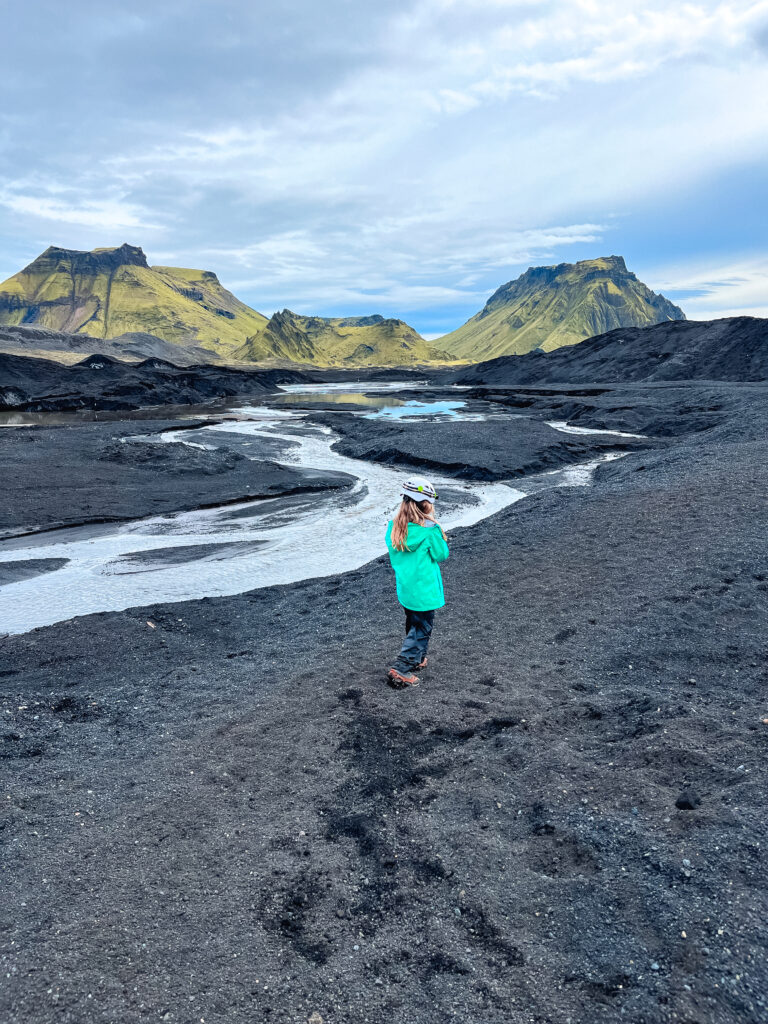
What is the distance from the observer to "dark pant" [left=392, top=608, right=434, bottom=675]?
21.2 feet

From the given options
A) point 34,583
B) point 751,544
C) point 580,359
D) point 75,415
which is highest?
point 580,359

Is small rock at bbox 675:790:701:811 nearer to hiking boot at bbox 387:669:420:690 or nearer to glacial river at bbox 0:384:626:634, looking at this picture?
hiking boot at bbox 387:669:420:690

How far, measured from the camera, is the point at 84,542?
1602 centimetres

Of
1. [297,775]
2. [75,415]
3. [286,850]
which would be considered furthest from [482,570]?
[75,415]

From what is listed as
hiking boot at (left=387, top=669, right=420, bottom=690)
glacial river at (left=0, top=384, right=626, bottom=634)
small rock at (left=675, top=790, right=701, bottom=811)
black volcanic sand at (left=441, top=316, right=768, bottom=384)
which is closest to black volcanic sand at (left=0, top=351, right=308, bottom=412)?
black volcanic sand at (left=441, top=316, right=768, bottom=384)

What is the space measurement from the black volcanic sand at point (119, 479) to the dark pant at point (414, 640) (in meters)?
14.2

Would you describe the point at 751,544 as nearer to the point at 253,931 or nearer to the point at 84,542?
the point at 253,931

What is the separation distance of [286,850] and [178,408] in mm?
63543

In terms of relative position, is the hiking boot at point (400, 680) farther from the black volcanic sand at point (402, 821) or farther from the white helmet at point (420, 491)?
the white helmet at point (420, 491)

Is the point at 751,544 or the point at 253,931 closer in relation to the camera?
the point at 253,931

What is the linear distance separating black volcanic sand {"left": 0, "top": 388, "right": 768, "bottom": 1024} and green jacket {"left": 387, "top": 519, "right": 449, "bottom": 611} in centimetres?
112

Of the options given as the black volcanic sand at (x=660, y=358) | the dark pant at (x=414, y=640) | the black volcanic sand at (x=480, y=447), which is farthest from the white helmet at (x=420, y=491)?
the black volcanic sand at (x=660, y=358)

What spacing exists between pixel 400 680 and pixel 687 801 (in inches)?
121

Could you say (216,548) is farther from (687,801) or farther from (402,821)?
(687,801)
